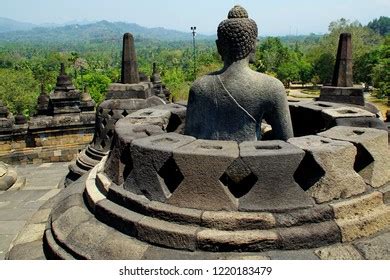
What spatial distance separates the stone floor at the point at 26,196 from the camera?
4645mm

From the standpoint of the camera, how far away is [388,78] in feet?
88.3

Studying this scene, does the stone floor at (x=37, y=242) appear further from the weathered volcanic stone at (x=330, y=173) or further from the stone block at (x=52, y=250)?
the weathered volcanic stone at (x=330, y=173)

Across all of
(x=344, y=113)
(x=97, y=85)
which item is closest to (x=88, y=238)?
(x=344, y=113)

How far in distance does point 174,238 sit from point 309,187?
96 centimetres

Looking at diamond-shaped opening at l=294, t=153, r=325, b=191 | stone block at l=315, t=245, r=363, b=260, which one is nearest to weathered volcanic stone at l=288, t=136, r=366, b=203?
Answer: diamond-shaped opening at l=294, t=153, r=325, b=191

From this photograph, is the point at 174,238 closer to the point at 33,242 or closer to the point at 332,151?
the point at 332,151

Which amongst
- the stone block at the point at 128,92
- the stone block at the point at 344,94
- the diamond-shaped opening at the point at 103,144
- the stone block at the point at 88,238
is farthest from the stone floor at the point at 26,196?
the stone block at the point at 344,94

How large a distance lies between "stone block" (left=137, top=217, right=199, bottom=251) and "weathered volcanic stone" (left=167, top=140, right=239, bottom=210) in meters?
0.16

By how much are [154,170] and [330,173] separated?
1.19 metres

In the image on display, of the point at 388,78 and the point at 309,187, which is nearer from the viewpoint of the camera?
the point at 309,187

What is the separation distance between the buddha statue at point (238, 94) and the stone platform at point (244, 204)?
1.35 ft

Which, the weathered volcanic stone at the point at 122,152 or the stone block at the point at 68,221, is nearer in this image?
the stone block at the point at 68,221

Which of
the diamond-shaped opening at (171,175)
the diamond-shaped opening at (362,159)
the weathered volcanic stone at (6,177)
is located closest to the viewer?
the diamond-shaped opening at (171,175)

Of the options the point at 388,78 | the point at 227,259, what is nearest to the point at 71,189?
the point at 227,259
